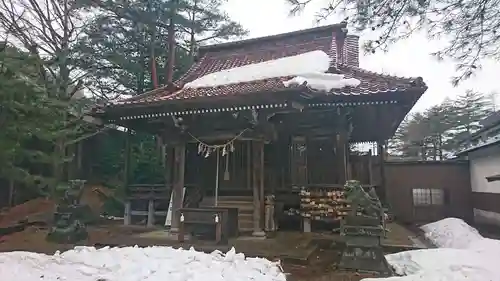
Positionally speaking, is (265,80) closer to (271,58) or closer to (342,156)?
(342,156)

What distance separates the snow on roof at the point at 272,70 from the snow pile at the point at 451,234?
4.81 metres

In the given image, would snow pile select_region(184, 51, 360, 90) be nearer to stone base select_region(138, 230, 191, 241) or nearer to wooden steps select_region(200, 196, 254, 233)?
wooden steps select_region(200, 196, 254, 233)

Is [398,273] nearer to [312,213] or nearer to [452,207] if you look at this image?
[312,213]

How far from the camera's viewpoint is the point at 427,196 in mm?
12648

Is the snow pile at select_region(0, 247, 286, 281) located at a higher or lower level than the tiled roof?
lower

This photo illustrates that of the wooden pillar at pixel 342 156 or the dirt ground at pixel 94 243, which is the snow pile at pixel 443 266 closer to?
the dirt ground at pixel 94 243

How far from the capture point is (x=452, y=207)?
12.3 meters

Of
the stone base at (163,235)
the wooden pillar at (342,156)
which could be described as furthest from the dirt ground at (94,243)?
the wooden pillar at (342,156)

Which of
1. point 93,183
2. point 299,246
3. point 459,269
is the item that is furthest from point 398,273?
point 93,183

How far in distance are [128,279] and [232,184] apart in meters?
4.78

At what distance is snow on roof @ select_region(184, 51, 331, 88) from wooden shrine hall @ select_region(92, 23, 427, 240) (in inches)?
1.2

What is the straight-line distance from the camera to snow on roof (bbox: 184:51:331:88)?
27.8 ft

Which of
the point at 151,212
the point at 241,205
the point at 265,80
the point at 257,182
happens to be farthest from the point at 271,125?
the point at 151,212

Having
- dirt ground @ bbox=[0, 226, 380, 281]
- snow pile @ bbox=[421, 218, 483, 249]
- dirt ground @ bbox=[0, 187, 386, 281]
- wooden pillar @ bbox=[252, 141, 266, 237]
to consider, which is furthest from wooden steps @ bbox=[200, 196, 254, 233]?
snow pile @ bbox=[421, 218, 483, 249]
